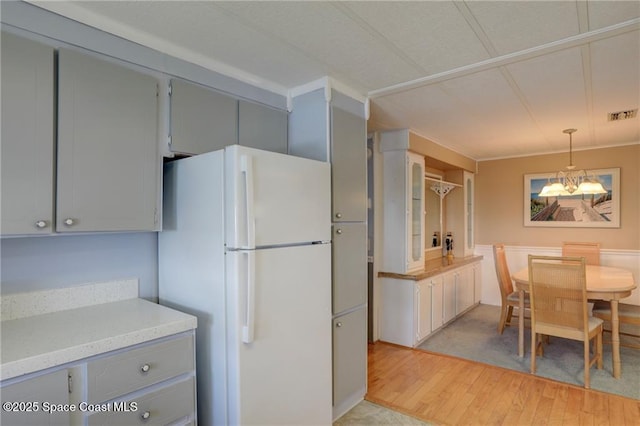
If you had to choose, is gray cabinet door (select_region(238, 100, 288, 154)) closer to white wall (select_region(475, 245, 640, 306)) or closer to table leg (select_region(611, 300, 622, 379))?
table leg (select_region(611, 300, 622, 379))

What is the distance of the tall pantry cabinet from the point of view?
2.51 metres

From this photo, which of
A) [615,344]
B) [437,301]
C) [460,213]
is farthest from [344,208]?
[460,213]

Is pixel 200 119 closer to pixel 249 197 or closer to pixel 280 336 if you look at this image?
pixel 249 197

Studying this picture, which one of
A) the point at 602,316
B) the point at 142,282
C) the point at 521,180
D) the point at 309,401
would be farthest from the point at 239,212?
the point at 521,180

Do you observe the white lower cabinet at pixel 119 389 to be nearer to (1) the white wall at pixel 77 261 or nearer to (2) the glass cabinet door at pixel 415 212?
(1) the white wall at pixel 77 261

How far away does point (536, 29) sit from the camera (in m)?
1.85

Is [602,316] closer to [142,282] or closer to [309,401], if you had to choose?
[309,401]

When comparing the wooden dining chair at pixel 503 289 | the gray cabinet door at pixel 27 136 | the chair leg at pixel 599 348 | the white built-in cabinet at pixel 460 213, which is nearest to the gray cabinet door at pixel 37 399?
the gray cabinet door at pixel 27 136

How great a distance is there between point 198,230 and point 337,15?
1.29 metres

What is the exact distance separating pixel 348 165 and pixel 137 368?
5.87 ft

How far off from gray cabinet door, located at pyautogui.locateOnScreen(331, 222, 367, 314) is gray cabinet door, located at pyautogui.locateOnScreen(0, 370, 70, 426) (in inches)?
62.1

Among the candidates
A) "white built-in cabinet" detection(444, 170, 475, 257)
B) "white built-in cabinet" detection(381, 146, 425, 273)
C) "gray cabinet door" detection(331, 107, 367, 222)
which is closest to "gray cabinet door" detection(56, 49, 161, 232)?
"gray cabinet door" detection(331, 107, 367, 222)

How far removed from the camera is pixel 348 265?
2639 mm

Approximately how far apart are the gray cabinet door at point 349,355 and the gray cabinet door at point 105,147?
4.75 ft
